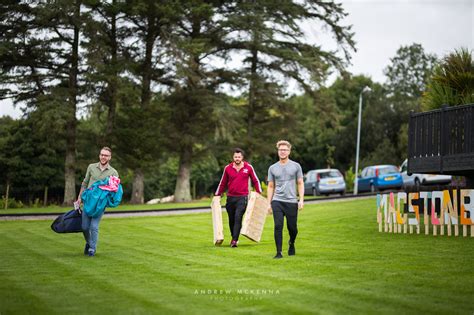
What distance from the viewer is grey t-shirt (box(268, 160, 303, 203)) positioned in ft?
44.0

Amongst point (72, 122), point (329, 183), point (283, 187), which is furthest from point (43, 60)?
point (283, 187)

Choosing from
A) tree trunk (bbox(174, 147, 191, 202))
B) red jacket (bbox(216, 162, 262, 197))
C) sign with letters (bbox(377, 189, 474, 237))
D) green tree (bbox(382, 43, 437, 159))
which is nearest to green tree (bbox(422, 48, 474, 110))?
sign with letters (bbox(377, 189, 474, 237))

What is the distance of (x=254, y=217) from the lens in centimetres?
1617

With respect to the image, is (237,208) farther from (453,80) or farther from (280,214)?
(453,80)

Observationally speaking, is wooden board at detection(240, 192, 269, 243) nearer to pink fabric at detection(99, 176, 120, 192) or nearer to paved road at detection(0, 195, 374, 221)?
pink fabric at detection(99, 176, 120, 192)

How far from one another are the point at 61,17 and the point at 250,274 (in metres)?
31.6

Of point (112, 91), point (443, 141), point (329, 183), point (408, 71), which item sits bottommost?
point (329, 183)

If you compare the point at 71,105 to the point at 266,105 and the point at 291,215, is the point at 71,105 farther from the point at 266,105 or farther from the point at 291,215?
the point at 291,215

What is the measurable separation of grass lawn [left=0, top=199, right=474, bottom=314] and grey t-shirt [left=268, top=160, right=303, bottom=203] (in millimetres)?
1144

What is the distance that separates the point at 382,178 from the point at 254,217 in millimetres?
30247

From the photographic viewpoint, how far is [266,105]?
1993 inches

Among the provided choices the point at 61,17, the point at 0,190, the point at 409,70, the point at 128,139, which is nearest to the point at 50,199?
the point at 0,190

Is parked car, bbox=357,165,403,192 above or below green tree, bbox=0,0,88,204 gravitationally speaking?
below
